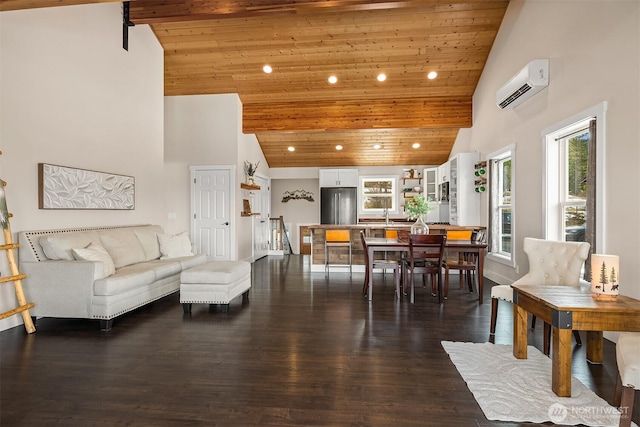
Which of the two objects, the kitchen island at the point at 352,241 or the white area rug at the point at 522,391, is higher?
the kitchen island at the point at 352,241

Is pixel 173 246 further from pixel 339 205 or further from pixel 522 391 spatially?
pixel 339 205

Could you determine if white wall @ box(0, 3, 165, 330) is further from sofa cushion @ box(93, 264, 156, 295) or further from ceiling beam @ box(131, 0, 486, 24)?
sofa cushion @ box(93, 264, 156, 295)

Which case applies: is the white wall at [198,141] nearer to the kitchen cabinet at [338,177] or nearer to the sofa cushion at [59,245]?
the kitchen cabinet at [338,177]

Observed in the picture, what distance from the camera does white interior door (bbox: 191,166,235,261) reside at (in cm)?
717

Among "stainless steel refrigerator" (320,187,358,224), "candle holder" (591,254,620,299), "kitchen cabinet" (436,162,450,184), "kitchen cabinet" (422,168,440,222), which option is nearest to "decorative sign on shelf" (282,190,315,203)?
"stainless steel refrigerator" (320,187,358,224)

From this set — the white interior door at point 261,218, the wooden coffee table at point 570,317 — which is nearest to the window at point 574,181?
the wooden coffee table at point 570,317

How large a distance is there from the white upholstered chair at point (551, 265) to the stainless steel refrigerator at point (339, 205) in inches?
232

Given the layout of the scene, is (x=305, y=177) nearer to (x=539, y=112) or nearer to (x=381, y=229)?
(x=381, y=229)

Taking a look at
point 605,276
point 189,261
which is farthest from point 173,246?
point 605,276

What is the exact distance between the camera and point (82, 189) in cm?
427

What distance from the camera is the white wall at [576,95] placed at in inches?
112

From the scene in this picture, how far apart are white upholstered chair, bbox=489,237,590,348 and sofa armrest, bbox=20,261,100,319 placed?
12.3 ft

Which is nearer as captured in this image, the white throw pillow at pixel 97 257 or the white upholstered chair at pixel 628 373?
the white upholstered chair at pixel 628 373

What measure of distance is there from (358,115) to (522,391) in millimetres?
5866
